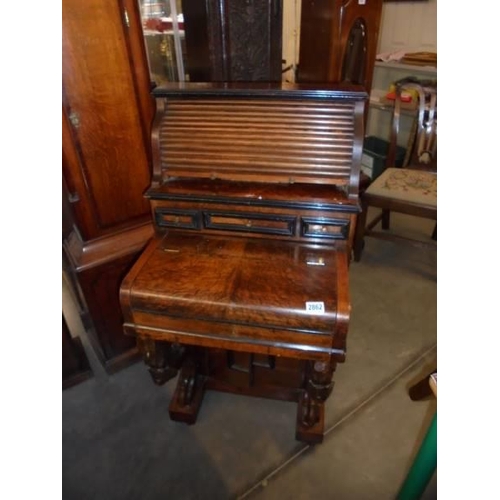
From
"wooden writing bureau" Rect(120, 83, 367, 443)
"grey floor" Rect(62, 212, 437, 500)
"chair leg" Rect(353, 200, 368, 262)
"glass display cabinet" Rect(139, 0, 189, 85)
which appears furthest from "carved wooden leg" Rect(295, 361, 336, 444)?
"glass display cabinet" Rect(139, 0, 189, 85)

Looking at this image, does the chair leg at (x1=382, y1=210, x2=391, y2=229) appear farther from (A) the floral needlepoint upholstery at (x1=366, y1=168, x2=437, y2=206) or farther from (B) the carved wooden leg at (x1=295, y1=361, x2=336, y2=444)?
(B) the carved wooden leg at (x1=295, y1=361, x2=336, y2=444)

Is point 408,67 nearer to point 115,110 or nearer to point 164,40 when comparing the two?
Result: point 164,40

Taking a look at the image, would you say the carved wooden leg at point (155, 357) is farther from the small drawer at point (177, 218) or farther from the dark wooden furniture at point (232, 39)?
the dark wooden furniture at point (232, 39)

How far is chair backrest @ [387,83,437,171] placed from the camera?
2.58 m

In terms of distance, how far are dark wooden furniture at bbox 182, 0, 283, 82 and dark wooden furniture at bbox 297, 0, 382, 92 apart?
603 millimetres

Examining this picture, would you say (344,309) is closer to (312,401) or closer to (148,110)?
(312,401)

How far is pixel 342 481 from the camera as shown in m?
1.54

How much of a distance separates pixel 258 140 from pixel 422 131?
1.82 meters

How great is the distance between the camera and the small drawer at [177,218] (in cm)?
143

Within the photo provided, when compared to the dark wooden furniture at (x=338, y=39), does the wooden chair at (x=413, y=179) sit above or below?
below

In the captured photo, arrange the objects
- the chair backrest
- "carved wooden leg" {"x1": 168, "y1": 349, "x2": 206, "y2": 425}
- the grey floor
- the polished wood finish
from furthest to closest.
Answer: the chair backrest → the polished wood finish → "carved wooden leg" {"x1": 168, "y1": 349, "x2": 206, "y2": 425} → the grey floor

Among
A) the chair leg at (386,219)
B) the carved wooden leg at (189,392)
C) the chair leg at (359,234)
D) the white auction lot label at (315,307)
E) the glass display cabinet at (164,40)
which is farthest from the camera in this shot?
the chair leg at (386,219)

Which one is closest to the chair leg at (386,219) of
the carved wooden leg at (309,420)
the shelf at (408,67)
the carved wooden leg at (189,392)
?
the shelf at (408,67)

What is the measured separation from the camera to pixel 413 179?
8.75ft
